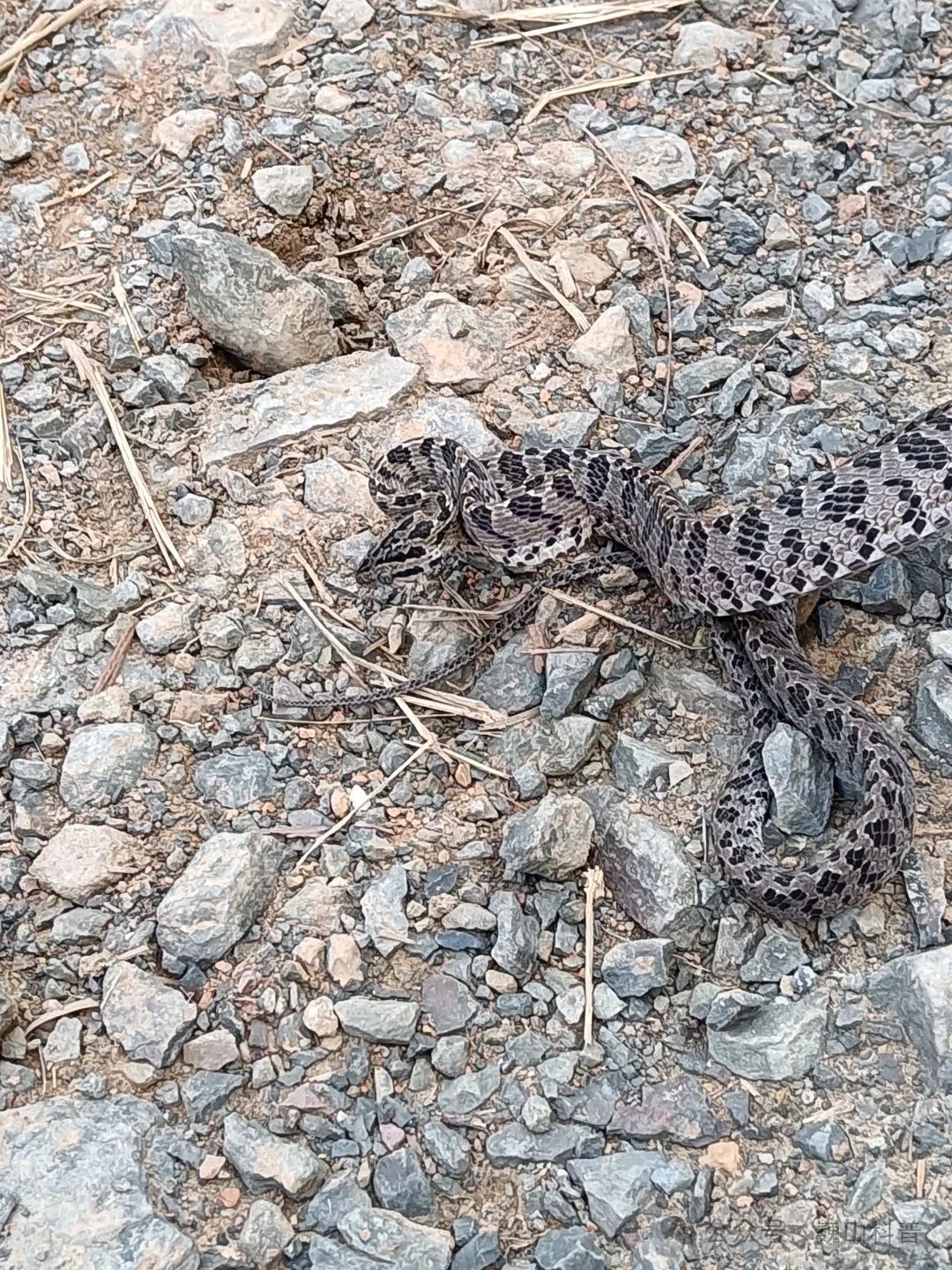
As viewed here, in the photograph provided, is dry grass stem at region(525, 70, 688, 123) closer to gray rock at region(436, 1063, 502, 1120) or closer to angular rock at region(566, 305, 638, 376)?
angular rock at region(566, 305, 638, 376)

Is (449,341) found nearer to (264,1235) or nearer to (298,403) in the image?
(298,403)

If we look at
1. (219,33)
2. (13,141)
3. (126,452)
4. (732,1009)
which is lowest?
(732,1009)

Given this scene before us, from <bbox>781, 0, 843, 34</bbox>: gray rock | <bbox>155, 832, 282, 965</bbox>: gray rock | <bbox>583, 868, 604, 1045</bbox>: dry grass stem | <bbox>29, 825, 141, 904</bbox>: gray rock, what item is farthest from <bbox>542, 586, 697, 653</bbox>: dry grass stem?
<bbox>781, 0, 843, 34</bbox>: gray rock

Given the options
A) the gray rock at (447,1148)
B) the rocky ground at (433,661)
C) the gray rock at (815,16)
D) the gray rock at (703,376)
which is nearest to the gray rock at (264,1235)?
the rocky ground at (433,661)

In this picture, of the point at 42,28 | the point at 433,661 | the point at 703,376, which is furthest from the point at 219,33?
the point at 433,661

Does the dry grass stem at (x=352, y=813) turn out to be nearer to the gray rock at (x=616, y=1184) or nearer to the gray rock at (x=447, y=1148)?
the gray rock at (x=447, y=1148)
